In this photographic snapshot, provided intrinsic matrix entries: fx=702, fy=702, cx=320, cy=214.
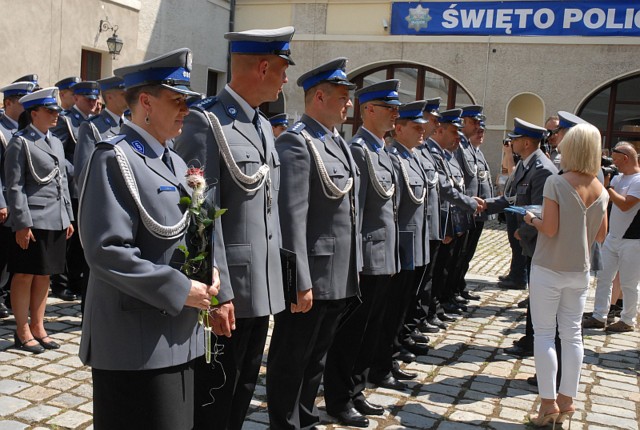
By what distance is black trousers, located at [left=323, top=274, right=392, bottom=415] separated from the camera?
4551 mm

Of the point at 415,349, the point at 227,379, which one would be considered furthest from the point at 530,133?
the point at 227,379

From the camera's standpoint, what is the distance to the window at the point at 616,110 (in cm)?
1744

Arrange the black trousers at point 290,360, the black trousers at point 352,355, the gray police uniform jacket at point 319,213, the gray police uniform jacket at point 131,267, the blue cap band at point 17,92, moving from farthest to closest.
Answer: the blue cap band at point 17,92 < the black trousers at point 352,355 < the black trousers at point 290,360 < the gray police uniform jacket at point 319,213 < the gray police uniform jacket at point 131,267

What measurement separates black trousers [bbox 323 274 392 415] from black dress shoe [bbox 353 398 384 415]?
4 centimetres

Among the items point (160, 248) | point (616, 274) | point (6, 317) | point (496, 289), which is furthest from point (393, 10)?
point (160, 248)

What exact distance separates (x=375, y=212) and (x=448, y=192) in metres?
2.27

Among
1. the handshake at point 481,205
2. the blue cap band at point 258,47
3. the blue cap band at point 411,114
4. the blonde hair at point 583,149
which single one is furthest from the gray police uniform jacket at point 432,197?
the blue cap band at point 258,47

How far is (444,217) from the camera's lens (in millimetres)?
7020

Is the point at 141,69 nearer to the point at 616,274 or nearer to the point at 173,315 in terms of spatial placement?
the point at 173,315

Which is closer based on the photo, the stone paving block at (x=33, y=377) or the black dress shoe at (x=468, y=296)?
the stone paving block at (x=33, y=377)

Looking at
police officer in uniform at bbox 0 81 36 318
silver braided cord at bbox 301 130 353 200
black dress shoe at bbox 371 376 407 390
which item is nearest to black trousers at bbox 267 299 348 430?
silver braided cord at bbox 301 130 353 200

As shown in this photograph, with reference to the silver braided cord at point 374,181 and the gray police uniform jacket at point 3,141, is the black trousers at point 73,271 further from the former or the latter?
the silver braided cord at point 374,181

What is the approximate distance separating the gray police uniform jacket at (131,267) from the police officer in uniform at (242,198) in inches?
17.7

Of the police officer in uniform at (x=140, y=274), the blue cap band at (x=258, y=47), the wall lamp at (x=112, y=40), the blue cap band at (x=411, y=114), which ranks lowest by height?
the police officer in uniform at (x=140, y=274)
